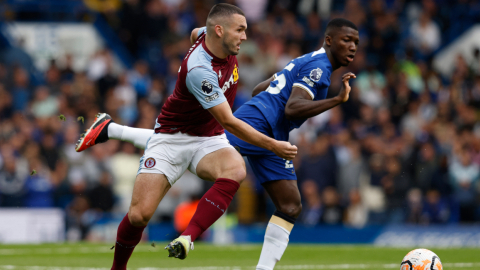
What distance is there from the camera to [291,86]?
7051 millimetres

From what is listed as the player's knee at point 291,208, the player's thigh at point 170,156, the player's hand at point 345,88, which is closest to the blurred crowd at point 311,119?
the player's thigh at point 170,156

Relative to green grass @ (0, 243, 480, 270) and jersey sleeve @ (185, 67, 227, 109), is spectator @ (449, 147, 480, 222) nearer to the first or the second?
green grass @ (0, 243, 480, 270)

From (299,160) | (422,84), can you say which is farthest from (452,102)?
(299,160)

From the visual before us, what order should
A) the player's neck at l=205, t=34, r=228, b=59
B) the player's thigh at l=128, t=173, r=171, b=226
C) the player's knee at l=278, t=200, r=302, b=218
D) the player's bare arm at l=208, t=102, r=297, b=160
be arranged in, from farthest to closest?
the player's knee at l=278, t=200, r=302, b=218, the player's thigh at l=128, t=173, r=171, b=226, the player's neck at l=205, t=34, r=228, b=59, the player's bare arm at l=208, t=102, r=297, b=160

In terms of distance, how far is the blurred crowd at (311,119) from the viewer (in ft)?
45.1

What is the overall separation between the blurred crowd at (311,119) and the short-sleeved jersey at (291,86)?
6818mm

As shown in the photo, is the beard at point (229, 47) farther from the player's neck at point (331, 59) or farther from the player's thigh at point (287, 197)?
the player's thigh at point (287, 197)

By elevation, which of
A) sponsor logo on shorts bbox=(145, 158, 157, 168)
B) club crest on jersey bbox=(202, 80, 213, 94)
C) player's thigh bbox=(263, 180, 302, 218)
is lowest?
player's thigh bbox=(263, 180, 302, 218)

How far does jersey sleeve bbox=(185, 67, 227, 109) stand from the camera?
238 inches

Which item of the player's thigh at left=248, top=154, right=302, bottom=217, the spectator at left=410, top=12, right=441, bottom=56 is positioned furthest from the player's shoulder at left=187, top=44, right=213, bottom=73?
the spectator at left=410, top=12, right=441, bottom=56

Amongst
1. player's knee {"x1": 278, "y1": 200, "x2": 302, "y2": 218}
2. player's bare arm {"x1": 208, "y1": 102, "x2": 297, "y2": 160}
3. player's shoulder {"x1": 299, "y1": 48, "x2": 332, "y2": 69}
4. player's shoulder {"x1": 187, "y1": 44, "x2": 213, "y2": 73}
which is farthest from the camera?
player's shoulder {"x1": 299, "y1": 48, "x2": 332, "y2": 69}

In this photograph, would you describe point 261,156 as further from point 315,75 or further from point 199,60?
point 199,60

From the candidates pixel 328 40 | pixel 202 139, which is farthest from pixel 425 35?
pixel 202 139

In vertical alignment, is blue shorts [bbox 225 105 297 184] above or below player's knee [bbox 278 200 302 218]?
above
